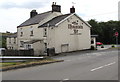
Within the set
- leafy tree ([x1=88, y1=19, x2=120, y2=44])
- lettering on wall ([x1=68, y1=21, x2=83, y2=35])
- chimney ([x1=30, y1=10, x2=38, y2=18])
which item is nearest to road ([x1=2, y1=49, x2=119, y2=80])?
lettering on wall ([x1=68, y1=21, x2=83, y2=35])

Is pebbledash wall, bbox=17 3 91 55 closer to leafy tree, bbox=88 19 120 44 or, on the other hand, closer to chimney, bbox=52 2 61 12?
chimney, bbox=52 2 61 12

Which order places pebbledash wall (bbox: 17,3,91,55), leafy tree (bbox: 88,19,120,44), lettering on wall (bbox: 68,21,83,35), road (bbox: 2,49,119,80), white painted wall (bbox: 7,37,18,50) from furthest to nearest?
1. leafy tree (bbox: 88,19,120,44)
2. white painted wall (bbox: 7,37,18,50)
3. lettering on wall (bbox: 68,21,83,35)
4. pebbledash wall (bbox: 17,3,91,55)
5. road (bbox: 2,49,119,80)

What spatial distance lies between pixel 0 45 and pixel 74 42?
830 inches

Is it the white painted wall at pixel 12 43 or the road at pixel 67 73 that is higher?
the white painted wall at pixel 12 43

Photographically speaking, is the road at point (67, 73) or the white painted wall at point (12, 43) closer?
the road at point (67, 73)

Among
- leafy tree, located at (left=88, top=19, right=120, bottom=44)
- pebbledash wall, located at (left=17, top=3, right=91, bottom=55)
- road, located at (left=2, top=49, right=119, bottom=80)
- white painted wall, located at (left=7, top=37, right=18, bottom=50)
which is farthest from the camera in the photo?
leafy tree, located at (left=88, top=19, right=120, bottom=44)

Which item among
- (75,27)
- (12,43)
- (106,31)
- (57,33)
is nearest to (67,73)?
(57,33)

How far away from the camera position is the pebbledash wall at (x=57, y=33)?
30.0 metres

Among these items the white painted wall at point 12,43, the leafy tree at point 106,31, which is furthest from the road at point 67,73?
the leafy tree at point 106,31

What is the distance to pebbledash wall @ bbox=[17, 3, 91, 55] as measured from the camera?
98.3ft

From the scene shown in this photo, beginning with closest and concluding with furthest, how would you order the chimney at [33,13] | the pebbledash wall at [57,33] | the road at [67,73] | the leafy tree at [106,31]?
the road at [67,73] < the pebbledash wall at [57,33] < the chimney at [33,13] < the leafy tree at [106,31]

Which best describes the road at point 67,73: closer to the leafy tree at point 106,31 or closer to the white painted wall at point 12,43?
the white painted wall at point 12,43

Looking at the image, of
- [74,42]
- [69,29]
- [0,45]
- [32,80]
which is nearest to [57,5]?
[69,29]

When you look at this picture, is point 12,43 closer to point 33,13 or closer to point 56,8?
point 33,13
